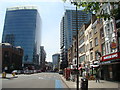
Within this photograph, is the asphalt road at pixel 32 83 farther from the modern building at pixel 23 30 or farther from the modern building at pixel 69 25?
the modern building at pixel 23 30

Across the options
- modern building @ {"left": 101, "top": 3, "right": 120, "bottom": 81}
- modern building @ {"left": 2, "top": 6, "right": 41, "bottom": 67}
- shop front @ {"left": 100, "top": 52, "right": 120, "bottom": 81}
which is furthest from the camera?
modern building @ {"left": 2, "top": 6, "right": 41, "bottom": 67}

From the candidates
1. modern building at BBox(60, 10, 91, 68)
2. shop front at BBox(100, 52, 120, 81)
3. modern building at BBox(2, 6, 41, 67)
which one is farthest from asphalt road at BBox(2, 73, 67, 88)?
modern building at BBox(2, 6, 41, 67)

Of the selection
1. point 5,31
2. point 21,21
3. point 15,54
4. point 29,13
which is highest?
point 29,13

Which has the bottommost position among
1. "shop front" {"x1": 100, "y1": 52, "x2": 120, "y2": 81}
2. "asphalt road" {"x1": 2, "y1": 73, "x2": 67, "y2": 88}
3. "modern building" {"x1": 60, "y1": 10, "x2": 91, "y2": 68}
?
"asphalt road" {"x1": 2, "y1": 73, "x2": 67, "y2": 88}

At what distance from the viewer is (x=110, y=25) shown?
22500 mm

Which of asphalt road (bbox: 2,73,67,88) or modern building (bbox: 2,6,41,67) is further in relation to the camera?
modern building (bbox: 2,6,41,67)

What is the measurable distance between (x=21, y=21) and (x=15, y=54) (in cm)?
4005

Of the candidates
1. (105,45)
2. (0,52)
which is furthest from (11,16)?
(105,45)

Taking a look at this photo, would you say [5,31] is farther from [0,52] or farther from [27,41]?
[0,52]

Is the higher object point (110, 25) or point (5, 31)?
point (5, 31)

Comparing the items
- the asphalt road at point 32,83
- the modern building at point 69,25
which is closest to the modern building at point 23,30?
the modern building at point 69,25

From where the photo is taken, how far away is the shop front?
18767mm

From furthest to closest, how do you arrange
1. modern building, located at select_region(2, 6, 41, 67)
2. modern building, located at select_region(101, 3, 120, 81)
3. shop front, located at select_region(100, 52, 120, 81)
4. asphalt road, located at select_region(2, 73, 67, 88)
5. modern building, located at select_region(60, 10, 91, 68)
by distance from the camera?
modern building, located at select_region(2, 6, 41, 67) → modern building, located at select_region(60, 10, 91, 68) → modern building, located at select_region(101, 3, 120, 81) → shop front, located at select_region(100, 52, 120, 81) → asphalt road, located at select_region(2, 73, 67, 88)

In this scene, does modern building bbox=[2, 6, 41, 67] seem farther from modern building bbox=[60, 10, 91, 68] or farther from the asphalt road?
the asphalt road
